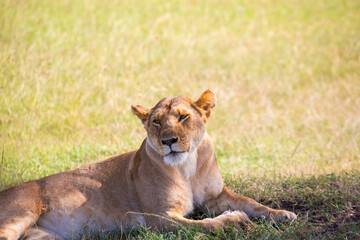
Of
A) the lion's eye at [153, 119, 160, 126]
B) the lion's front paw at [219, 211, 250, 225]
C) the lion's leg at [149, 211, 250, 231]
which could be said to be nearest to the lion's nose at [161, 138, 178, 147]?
the lion's eye at [153, 119, 160, 126]

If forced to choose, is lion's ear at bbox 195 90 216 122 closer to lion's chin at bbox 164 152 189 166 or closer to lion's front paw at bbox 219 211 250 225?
lion's chin at bbox 164 152 189 166

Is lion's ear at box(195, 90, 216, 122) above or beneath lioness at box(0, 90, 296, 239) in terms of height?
above

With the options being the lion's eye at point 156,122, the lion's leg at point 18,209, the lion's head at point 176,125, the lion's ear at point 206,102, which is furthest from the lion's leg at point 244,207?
the lion's leg at point 18,209

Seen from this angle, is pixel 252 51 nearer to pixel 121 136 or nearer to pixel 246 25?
pixel 246 25

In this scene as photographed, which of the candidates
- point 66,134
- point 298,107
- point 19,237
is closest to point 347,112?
point 298,107

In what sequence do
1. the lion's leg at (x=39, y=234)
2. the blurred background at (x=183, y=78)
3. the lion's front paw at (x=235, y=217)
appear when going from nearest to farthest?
1. the lion's front paw at (x=235, y=217)
2. the lion's leg at (x=39, y=234)
3. the blurred background at (x=183, y=78)

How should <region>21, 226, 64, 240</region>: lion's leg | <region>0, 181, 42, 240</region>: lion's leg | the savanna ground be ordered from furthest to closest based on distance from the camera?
the savanna ground → <region>21, 226, 64, 240</region>: lion's leg → <region>0, 181, 42, 240</region>: lion's leg

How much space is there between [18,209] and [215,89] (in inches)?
202

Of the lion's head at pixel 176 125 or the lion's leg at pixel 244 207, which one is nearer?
the lion's head at pixel 176 125

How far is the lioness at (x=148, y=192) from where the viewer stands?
381 cm

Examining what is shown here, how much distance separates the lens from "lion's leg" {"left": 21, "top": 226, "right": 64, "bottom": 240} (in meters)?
4.04

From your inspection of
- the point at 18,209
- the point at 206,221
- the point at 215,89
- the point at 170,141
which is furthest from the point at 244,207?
the point at 215,89

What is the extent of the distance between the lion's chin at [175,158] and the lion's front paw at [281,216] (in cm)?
78

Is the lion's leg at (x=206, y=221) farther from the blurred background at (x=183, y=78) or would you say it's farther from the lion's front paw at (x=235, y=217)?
the blurred background at (x=183, y=78)
